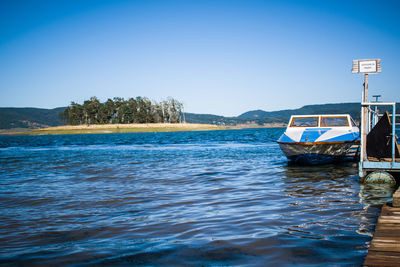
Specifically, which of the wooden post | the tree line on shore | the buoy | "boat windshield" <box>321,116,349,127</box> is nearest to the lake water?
the buoy

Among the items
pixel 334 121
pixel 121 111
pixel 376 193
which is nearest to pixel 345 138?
pixel 334 121

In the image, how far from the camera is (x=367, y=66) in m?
10.5

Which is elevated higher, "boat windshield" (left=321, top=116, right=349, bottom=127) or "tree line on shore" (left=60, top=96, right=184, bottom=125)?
"tree line on shore" (left=60, top=96, right=184, bottom=125)

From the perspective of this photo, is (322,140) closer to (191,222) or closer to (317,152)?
(317,152)

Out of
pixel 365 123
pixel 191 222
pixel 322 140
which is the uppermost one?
pixel 365 123

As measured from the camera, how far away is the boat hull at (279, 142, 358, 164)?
1508cm

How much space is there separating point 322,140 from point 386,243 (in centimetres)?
1151

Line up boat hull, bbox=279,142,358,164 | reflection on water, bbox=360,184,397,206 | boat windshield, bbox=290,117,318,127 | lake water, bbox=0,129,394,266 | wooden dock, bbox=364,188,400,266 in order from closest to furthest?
wooden dock, bbox=364,188,400,266 < lake water, bbox=0,129,394,266 < reflection on water, bbox=360,184,397,206 < boat hull, bbox=279,142,358,164 < boat windshield, bbox=290,117,318,127

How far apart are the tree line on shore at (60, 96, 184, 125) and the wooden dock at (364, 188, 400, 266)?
149101 millimetres

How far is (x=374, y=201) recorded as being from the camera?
8023mm

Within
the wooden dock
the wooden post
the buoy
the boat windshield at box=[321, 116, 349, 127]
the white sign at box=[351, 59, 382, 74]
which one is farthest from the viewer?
the boat windshield at box=[321, 116, 349, 127]

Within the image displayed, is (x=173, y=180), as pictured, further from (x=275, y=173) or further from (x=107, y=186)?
(x=275, y=173)

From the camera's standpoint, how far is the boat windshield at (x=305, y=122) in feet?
56.7

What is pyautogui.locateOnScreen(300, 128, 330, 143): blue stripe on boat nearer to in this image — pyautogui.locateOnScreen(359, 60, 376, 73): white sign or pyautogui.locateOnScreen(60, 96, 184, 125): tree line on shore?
pyautogui.locateOnScreen(359, 60, 376, 73): white sign
